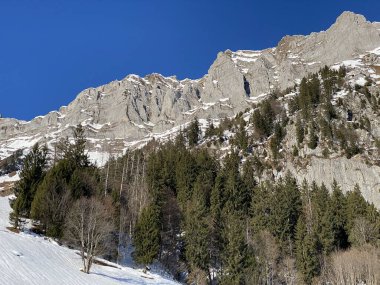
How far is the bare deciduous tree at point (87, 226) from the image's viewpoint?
133ft

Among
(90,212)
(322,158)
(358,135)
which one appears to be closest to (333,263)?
(90,212)

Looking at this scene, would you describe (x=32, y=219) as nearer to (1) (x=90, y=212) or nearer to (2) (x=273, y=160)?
(1) (x=90, y=212)

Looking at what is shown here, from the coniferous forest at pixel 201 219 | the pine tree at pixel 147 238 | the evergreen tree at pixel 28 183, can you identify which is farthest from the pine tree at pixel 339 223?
the evergreen tree at pixel 28 183

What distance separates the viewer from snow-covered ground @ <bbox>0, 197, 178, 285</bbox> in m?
29.0

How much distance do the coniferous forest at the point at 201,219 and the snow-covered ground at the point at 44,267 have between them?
2059 mm

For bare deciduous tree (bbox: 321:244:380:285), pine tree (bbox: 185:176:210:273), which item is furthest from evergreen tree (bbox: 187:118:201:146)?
bare deciduous tree (bbox: 321:244:380:285)

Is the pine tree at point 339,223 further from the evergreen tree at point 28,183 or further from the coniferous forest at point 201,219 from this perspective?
the evergreen tree at point 28,183

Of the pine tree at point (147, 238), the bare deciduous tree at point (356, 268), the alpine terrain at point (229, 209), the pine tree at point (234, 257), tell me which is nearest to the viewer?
the alpine terrain at point (229, 209)

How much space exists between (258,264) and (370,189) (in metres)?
39.6

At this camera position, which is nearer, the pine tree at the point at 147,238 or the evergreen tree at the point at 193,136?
the pine tree at the point at 147,238

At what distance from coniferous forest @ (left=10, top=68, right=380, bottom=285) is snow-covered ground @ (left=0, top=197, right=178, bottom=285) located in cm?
206

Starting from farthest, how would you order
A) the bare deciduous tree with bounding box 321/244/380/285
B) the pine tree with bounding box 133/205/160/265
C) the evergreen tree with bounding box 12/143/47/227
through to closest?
the pine tree with bounding box 133/205/160/265 < the bare deciduous tree with bounding box 321/244/380/285 < the evergreen tree with bounding box 12/143/47/227

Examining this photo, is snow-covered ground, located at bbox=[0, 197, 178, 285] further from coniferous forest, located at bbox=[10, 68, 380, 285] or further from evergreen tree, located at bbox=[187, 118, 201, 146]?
evergreen tree, located at bbox=[187, 118, 201, 146]

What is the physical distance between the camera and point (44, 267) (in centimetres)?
3300
